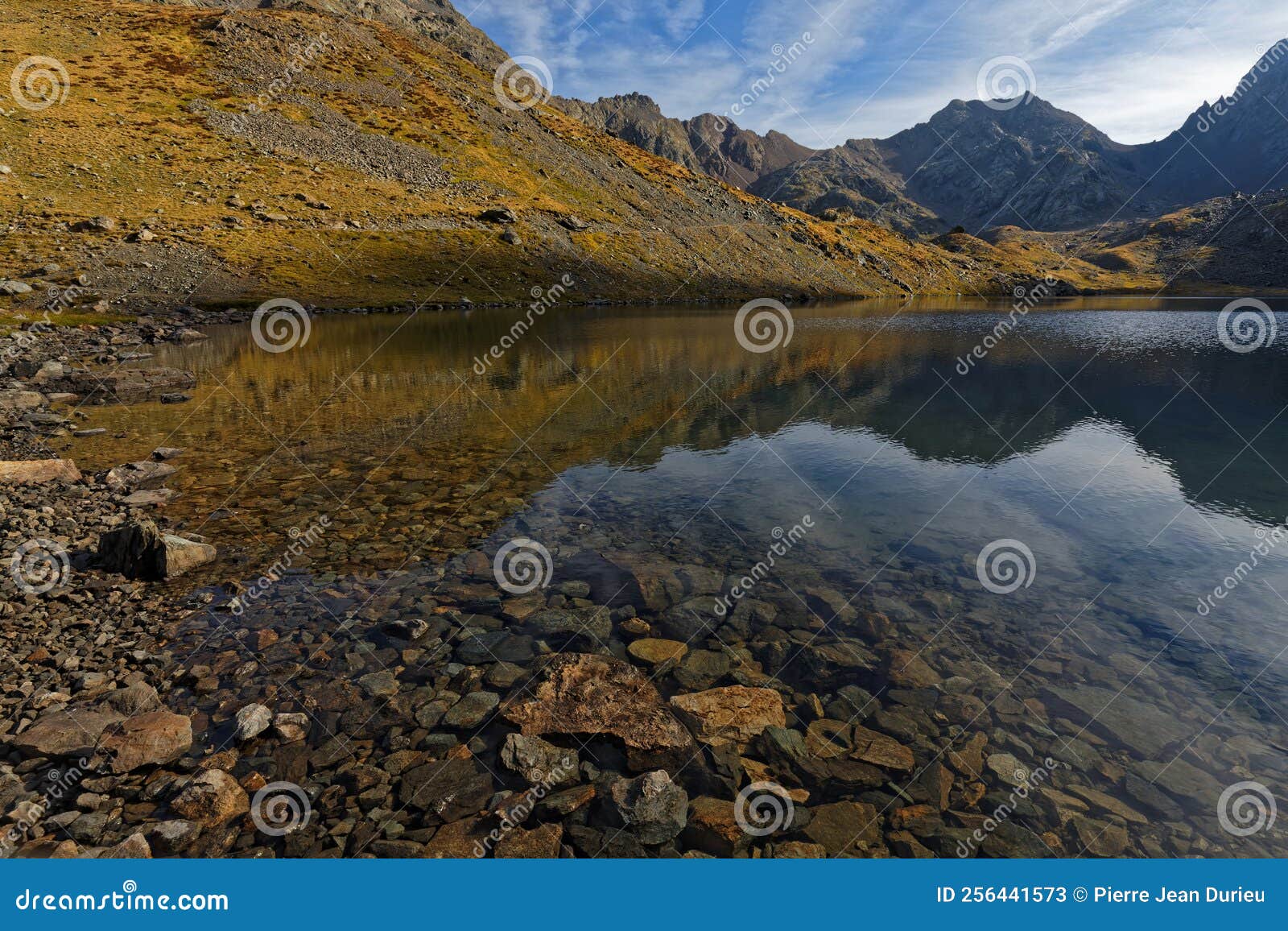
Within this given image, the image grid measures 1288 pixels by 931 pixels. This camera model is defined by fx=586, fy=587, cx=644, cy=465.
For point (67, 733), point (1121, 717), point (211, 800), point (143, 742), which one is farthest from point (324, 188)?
point (1121, 717)

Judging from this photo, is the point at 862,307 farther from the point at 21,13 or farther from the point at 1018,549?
the point at 21,13

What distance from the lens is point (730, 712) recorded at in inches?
404

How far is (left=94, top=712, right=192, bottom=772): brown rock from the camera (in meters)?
8.51

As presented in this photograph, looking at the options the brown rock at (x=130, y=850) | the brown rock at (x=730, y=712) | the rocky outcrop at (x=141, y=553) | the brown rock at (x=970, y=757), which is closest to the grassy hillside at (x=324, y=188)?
the rocky outcrop at (x=141, y=553)

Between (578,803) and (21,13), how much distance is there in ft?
773

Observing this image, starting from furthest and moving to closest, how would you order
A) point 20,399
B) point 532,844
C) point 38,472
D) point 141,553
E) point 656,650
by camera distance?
point 20,399 < point 38,472 < point 141,553 < point 656,650 < point 532,844

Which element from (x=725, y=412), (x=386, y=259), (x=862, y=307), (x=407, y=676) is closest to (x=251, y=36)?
(x=386, y=259)

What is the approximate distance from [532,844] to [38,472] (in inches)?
839

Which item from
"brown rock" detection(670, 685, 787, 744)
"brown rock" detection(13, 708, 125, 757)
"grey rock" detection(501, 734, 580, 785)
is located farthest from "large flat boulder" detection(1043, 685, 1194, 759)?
"brown rock" detection(13, 708, 125, 757)

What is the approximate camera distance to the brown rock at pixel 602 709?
31.8ft

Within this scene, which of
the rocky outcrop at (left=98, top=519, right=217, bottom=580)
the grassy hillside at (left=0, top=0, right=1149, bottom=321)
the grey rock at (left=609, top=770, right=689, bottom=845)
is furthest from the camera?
the grassy hillside at (left=0, top=0, right=1149, bottom=321)

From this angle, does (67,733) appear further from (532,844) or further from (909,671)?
(909,671)

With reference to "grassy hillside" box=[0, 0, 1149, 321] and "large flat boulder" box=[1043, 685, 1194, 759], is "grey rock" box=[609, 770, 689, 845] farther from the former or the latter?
"grassy hillside" box=[0, 0, 1149, 321]

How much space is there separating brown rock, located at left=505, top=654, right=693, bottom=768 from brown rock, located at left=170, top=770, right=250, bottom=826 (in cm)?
384
